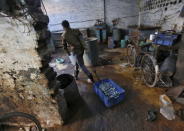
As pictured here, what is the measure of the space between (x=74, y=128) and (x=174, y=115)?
1601 millimetres

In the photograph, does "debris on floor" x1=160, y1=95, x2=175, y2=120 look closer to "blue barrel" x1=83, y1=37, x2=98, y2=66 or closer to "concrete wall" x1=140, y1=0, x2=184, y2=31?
"concrete wall" x1=140, y1=0, x2=184, y2=31

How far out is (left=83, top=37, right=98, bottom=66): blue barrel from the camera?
3.24 meters

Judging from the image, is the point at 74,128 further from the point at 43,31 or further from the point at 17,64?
the point at 43,31

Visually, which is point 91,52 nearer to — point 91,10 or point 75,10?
point 91,10

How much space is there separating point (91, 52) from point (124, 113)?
6.84 ft

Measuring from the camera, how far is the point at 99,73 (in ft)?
10.4

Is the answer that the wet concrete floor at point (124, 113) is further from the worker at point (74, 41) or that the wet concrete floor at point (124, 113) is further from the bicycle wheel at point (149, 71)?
the worker at point (74, 41)

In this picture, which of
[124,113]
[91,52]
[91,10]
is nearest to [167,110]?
[124,113]

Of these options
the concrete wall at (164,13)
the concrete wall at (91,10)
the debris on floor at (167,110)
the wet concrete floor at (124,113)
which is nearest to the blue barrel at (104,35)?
the concrete wall at (91,10)

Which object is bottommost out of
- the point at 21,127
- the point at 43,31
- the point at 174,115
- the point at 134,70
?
the point at 21,127

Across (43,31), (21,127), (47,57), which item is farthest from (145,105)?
(21,127)

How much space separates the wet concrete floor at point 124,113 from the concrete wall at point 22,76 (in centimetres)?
41

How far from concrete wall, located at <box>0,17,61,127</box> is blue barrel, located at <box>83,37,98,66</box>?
2067mm

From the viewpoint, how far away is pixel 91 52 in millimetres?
3395
